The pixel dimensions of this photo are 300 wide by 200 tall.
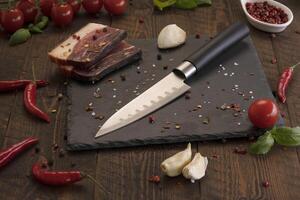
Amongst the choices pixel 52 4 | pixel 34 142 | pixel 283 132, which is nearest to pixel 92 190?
pixel 34 142

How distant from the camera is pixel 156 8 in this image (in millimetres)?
2004

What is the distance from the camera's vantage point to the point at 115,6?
6.32 ft

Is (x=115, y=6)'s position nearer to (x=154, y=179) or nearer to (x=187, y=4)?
(x=187, y=4)

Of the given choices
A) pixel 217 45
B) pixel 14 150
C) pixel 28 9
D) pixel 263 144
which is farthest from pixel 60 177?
pixel 28 9

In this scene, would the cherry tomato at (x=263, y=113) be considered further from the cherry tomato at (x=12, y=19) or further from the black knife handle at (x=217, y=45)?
the cherry tomato at (x=12, y=19)

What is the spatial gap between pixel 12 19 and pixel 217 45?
27.5 inches

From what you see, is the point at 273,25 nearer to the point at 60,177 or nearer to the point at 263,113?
the point at 263,113

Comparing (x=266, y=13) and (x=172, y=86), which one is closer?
(x=172, y=86)

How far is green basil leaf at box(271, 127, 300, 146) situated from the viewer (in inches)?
55.8

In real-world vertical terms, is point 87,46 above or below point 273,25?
above

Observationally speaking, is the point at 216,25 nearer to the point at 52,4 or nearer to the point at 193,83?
the point at 193,83

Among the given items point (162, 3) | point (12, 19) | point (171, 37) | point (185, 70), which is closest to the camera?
point (185, 70)

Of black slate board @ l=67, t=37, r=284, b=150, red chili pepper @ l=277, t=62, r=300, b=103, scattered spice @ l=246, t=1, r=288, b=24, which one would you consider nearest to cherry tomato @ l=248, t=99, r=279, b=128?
black slate board @ l=67, t=37, r=284, b=150

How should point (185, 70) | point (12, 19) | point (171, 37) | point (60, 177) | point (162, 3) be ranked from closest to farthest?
point (60, 177) < point (185, 70) < point (171, 37) < point (12, 19) < point (162, 3)
